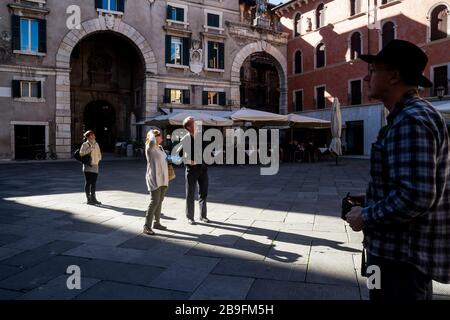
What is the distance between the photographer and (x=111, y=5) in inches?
944

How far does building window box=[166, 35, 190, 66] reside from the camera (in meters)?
25.7

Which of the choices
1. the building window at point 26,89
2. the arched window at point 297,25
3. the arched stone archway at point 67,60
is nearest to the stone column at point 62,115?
the arched stone archway at point 67,60

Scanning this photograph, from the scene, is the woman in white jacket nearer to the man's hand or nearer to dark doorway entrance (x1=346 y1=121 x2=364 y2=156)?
the man's hand

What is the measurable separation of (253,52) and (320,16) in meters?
6.37

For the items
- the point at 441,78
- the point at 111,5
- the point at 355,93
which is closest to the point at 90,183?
the point at 111,5

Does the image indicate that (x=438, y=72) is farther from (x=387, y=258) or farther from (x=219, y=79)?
(x=387, y=258)

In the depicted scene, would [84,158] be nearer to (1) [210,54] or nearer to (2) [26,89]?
(2) [26,89]

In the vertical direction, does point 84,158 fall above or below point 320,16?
below

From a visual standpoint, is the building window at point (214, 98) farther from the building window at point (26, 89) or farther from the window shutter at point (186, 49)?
the building window at point (26, 89)

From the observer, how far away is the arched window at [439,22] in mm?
21938

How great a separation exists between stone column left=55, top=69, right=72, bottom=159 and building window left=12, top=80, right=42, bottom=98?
1.11 m

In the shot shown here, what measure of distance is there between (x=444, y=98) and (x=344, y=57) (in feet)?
28.6

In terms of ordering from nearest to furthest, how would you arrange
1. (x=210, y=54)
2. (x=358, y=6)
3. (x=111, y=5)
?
(x=111, y=5), (x=358, y=6), (x=210, y=54)

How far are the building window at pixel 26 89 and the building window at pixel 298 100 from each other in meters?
20.7
